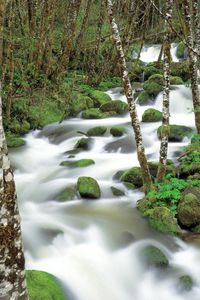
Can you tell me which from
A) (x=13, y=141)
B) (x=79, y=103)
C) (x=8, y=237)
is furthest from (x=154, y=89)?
(x=8, y=237)

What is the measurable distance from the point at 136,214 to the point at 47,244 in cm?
225

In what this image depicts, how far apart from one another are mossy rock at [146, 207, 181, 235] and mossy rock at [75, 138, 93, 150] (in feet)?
17.2

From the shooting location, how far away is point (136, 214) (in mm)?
8945

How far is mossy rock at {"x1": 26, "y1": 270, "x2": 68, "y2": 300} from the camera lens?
5273 mm

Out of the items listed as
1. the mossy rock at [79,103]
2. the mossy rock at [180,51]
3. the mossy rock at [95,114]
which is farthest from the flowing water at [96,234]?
the mossy rock at [180,51]

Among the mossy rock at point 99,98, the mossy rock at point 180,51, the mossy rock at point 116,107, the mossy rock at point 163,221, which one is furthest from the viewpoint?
the mossy rock at point 180,51

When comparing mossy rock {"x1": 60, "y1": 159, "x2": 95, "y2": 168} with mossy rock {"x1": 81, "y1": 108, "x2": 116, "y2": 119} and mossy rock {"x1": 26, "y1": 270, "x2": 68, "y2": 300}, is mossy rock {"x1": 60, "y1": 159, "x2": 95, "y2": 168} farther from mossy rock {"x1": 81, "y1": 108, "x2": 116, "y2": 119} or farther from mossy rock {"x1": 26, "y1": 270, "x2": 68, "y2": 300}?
mossy rock {"x1": 26, "y1": 270, "x2": 68, "y2": 300}

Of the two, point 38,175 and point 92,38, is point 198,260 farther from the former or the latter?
point 92,38

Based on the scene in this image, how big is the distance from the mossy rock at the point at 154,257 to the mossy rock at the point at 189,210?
1064 mm

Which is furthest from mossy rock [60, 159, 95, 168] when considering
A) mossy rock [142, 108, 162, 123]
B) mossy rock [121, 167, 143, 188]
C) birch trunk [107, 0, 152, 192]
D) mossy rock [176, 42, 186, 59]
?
mossy rock [176, 42, 186, 59]

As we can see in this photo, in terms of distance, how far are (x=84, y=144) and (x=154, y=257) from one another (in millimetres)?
6771

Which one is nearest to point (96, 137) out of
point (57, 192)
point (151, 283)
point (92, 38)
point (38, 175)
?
point (38, 175)

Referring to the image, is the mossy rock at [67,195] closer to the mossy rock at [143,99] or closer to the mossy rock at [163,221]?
the mossy rock at [163,221]

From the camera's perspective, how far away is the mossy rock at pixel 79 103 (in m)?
16.8
